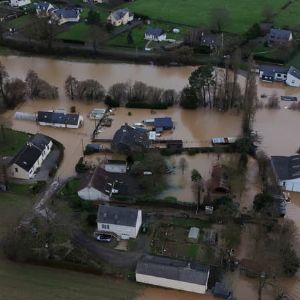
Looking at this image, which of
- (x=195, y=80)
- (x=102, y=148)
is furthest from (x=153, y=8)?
(x=102, y=148)

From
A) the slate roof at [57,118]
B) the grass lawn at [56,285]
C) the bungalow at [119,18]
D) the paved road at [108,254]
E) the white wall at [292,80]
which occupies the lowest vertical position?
the grass lawn at [56,285]

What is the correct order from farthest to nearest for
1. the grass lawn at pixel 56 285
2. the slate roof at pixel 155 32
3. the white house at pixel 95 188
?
the slate roof at pixel 155 32, the white house at pixel 95 188, the grass lawn at pixel 56 285

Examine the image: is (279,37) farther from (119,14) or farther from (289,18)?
(119,14)

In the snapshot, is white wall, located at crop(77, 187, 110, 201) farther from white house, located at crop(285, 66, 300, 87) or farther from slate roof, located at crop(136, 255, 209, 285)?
white house, located at crop(285, 66, 300, 87)

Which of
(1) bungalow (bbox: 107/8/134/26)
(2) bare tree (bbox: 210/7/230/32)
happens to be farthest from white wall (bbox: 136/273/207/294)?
(1) bungalow (bbox: 107/8/134/26)

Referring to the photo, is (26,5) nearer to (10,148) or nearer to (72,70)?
(72,70)

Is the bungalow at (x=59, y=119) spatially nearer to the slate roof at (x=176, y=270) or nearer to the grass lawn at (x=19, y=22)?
the slate roof at (x=176, y=270)

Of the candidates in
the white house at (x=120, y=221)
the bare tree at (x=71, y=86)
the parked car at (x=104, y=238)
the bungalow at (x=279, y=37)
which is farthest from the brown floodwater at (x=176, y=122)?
the bungalow at (x=279, y=37)
